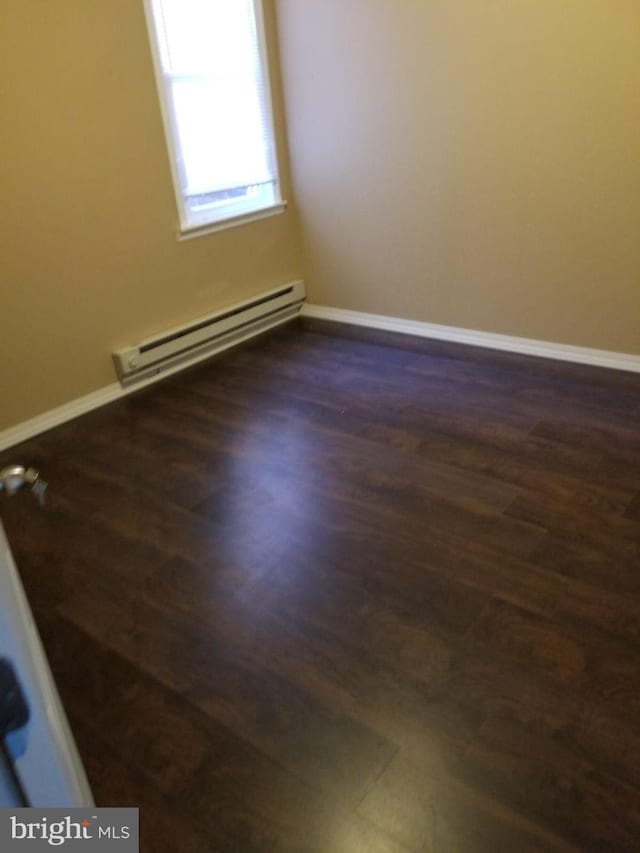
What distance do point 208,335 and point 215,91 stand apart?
1.25 meters

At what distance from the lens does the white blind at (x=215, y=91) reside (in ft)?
10.2

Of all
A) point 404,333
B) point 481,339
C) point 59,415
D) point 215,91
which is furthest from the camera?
point 404,333

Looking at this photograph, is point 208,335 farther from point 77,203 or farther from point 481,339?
point 481,339

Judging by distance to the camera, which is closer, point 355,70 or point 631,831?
point 631,831

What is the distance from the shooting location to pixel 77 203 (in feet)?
9.41

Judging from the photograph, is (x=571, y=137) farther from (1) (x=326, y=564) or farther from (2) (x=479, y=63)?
(1) (x=326, y=564)

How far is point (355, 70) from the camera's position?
3.39 meters

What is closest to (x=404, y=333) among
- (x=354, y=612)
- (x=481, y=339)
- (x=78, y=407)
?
(x=481, y=339)

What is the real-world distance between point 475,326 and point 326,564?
6.50 ft

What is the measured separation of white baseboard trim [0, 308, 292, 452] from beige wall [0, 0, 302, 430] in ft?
0.12

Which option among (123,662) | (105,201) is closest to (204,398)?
(105,201)

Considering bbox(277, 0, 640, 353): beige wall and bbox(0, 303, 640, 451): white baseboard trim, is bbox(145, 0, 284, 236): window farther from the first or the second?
bbox(0, 303, 640, 451): white baseboard trim

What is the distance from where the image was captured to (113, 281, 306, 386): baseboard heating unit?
323 centimetres

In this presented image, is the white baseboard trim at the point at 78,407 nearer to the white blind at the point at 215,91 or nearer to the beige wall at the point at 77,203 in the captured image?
the beige wall at the point at 77,203
